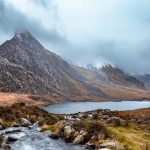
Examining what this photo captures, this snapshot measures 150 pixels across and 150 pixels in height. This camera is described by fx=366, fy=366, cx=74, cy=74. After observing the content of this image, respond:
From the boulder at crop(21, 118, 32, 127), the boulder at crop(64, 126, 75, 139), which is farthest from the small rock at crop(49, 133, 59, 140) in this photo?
the boulder at crop(21, 118, 32, 127)

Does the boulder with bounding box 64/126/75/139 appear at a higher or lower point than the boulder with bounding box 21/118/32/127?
lower

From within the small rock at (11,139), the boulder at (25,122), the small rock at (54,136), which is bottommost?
the small rock at (11,139)

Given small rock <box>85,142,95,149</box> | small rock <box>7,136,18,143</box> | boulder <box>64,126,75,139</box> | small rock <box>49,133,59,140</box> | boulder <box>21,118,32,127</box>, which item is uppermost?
boulder <box>21,118,32,127</box>

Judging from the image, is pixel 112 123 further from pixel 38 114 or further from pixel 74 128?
pixel 38 114

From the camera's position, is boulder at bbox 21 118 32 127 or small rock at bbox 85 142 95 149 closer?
small rock at bbox 85 142 95 149

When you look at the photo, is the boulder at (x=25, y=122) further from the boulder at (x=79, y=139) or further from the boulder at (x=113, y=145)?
the boulder at (x=113, y=145)

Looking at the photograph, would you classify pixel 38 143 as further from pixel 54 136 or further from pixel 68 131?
pixel 68 131

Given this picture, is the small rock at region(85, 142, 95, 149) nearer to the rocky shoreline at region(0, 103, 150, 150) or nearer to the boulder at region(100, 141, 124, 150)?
the rocky shoreline at region(0, 103, 150, 150)

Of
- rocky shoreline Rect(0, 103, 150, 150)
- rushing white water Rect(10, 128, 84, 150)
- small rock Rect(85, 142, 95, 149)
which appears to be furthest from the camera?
small rock Rect(85, 142, 95, 149)

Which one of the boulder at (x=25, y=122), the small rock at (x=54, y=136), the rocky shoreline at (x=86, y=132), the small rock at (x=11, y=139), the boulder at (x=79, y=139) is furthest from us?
the boulder at (x=25, y=122)

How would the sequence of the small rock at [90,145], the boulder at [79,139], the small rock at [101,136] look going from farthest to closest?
the boulder at [79,139]
the small rock at [101,136]
the small rock at [90,145]

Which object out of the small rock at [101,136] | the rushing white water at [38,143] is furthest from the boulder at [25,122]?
the small rock at [101,136]

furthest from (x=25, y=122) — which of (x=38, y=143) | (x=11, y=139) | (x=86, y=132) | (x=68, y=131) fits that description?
(x=86, y=132)

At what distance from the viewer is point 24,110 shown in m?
170
